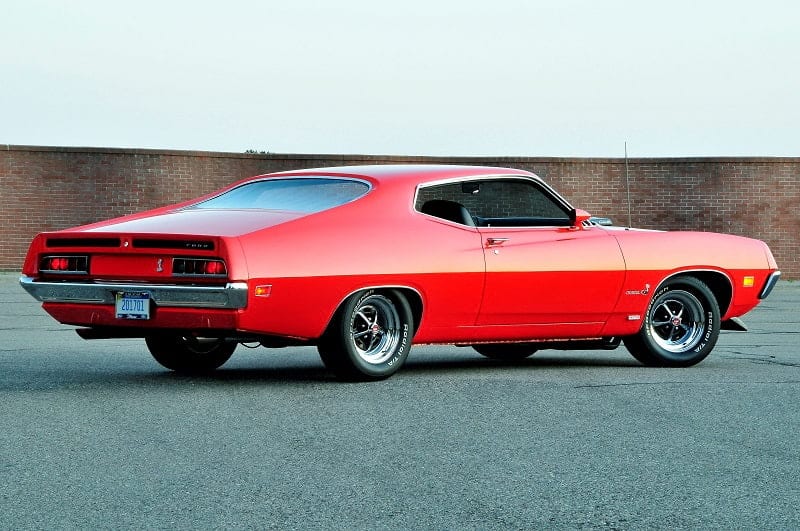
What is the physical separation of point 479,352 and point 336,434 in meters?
4.81

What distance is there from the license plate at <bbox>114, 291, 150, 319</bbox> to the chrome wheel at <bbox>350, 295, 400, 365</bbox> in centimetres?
142

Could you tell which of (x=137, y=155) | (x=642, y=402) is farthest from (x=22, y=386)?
(x=137, y=155)

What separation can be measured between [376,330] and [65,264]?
2.11 metres

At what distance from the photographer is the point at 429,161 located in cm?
3259

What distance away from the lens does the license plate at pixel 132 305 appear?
319 inches

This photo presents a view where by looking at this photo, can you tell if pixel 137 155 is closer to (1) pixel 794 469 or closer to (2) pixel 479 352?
(2) pixel 479 352

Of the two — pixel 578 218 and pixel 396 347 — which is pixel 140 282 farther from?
pixel 578 218

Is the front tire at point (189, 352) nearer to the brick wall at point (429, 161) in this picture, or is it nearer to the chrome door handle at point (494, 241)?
the chrome door handle at point (494, 241)

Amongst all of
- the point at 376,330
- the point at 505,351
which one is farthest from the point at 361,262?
the point at 505,351

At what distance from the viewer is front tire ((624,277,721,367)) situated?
34.1 feet

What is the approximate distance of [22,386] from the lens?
862 centimetres

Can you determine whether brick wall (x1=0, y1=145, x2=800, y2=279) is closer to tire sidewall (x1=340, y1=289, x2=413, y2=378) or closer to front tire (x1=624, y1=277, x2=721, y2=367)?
front tire (x1=624, y1=277, x2=721, y2=367)

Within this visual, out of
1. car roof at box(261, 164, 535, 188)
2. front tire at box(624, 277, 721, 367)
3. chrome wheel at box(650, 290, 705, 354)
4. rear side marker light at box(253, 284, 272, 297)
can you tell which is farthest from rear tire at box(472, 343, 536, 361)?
rear side marker light at box(253, 284, 272, 297)

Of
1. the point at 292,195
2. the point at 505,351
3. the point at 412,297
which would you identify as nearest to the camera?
the point at 412,297
